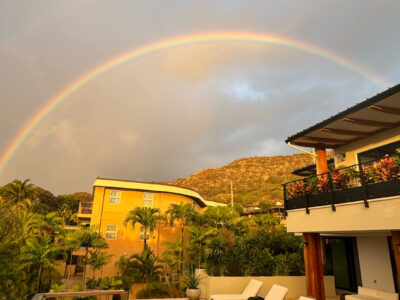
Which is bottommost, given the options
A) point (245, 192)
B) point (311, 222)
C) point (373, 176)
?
point (311, 222)

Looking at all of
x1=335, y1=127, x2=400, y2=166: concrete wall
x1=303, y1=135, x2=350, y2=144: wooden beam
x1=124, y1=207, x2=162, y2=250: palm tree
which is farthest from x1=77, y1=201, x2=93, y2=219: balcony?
x1=335, y1=127, x2=400, y2=166: concrete wall

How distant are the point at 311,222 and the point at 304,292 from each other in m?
5.00

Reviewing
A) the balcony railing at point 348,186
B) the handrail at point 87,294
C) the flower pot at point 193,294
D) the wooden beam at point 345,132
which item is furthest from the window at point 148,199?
the handrail at point 87,294

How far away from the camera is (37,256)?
16688mm

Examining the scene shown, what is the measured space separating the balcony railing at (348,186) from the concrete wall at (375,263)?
174 inches

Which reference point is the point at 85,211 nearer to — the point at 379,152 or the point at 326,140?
the point at 326,140

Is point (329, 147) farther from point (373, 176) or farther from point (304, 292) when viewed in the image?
point (304, 292)

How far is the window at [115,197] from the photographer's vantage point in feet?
81.7

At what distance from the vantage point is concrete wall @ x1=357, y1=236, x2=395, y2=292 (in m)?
11.8

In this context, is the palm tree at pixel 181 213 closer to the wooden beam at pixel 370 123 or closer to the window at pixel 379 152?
the window at pixel 379 152

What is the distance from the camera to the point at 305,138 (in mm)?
13055

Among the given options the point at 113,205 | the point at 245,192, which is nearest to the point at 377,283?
the point at 113,205

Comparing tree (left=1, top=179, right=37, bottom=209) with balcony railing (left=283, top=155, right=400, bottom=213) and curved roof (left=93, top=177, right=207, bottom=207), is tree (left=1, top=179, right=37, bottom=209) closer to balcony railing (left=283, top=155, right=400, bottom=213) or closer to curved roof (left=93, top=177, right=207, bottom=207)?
curved roof (left=93, top=177, right=207, bottom=207)

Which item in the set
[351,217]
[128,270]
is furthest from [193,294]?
[128,270]
